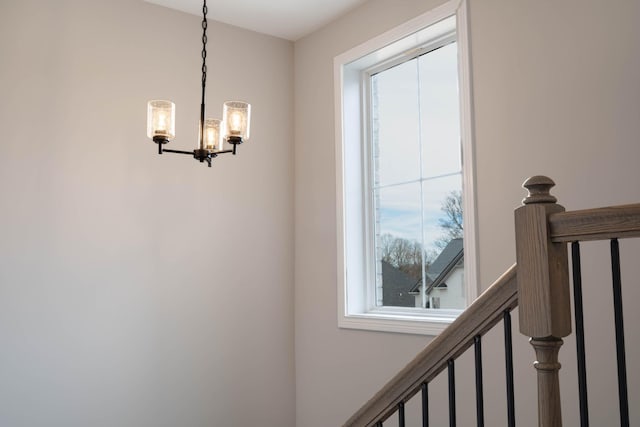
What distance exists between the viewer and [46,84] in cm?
305

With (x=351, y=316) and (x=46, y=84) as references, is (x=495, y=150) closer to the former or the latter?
Result: (x=351, y=316)

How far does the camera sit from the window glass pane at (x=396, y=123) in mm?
3273

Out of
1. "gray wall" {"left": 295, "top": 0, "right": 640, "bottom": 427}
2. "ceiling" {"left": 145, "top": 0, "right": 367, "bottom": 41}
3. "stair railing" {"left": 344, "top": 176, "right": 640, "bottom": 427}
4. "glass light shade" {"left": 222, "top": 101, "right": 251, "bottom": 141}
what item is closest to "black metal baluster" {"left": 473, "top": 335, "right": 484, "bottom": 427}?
"stair railing" {"left": 344, "top": 176, "right": 640, "bottom": 427}

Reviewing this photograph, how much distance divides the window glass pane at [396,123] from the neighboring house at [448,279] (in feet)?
1.54

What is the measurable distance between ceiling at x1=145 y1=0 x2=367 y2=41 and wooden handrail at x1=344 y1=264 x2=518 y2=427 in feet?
8.47

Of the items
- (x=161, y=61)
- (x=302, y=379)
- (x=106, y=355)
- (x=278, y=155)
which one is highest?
(x=161, y=61)

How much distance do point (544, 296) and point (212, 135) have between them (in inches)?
74.3

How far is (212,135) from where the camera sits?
2.66 metres

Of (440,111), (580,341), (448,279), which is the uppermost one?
(440,111)

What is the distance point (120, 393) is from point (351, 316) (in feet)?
4.26

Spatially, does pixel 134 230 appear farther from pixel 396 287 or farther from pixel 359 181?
pixel 396 287

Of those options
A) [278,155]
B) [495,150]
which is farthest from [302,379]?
[495,150]

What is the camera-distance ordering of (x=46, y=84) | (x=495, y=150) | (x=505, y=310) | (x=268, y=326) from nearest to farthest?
(x=505, y=310)
(x=495, y=150)
(x=46, y=84)
(x=268, y=326)

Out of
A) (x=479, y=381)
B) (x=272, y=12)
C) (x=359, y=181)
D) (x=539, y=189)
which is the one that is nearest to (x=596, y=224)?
(x=539, y=189)
